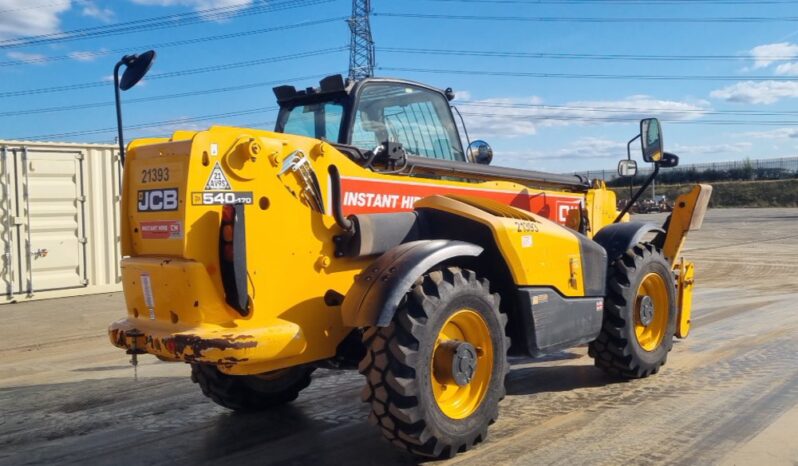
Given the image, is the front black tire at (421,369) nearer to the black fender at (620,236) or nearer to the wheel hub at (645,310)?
the black fender at (620,236)

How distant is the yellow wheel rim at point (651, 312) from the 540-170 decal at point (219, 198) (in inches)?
147

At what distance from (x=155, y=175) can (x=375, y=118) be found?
1.71 metres

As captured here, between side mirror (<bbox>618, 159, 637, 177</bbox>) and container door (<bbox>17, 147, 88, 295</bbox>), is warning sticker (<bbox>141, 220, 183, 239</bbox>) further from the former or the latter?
container door (<bbox>17, 147, 88, 295</bbox>)

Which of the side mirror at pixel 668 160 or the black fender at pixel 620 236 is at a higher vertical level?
the side mirror at pixel 668 160

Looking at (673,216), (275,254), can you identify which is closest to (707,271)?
(673,216)

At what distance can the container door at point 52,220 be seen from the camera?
12148 mm

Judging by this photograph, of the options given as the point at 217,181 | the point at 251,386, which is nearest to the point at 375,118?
the point at 217,181

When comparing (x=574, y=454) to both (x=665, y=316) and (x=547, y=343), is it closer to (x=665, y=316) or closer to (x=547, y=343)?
(x=547, y=343)

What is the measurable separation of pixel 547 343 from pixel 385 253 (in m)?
1.40

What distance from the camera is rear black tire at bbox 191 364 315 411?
5277 mm

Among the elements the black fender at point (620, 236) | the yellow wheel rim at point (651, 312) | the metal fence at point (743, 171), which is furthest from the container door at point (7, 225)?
the metal fence at point (743, 171)

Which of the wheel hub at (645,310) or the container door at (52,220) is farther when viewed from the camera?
the container door at (52,220)

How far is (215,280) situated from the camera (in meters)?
4.07

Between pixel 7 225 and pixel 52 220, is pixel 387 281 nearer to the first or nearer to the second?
pixel 7 225
